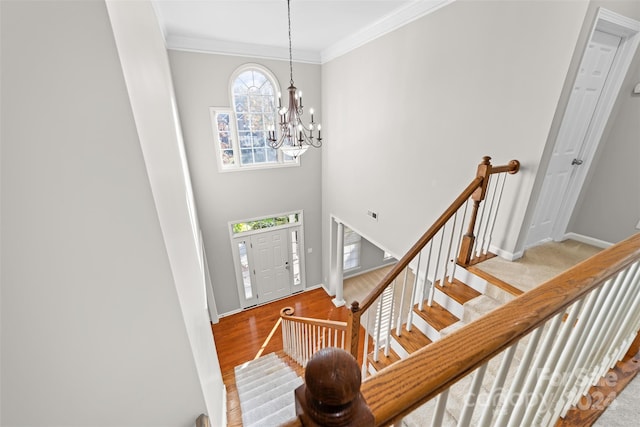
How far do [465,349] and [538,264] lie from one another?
8.58 ft

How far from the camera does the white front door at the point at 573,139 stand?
6.86ft

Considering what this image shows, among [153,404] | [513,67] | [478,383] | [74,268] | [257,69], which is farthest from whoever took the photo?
[257,69]

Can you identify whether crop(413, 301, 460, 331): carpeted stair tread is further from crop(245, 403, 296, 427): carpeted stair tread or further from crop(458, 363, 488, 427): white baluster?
crop(458, 363, 488, 427): white baluster

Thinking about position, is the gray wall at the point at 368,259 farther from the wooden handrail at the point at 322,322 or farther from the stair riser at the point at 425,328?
the stair riser at the point at 425,328

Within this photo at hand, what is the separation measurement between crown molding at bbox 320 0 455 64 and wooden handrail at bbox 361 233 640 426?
9.82ft

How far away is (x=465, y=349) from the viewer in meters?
0.47

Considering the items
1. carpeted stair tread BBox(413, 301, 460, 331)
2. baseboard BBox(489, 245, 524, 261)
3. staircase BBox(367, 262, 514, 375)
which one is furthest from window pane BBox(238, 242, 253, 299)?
baseboard BBox(489, 245, 524, 261)

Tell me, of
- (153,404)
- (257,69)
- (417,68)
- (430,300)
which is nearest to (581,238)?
(430,300)

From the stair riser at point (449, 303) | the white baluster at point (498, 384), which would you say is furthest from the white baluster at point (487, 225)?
the white baluster at point (498, 384)

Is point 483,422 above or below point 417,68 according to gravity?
below

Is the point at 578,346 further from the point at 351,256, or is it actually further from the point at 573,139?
the point at 351,256

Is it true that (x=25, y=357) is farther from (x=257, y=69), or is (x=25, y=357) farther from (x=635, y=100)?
(x=257, y=69)

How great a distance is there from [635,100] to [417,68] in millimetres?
1988

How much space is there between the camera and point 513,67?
212cm
